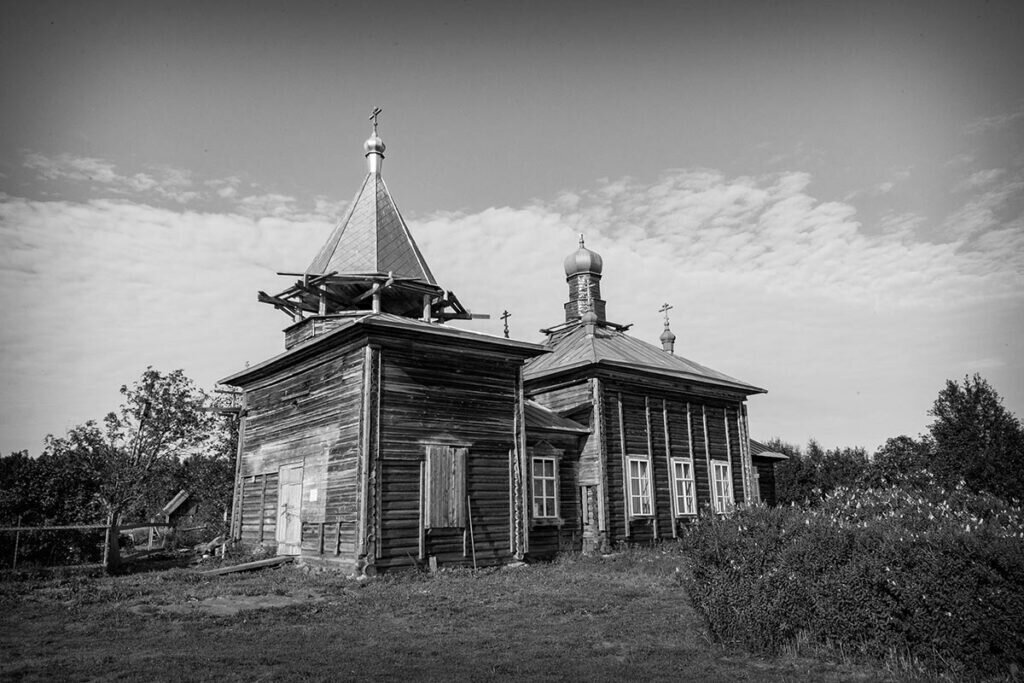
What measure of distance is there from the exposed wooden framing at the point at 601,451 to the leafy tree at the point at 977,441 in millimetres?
11949

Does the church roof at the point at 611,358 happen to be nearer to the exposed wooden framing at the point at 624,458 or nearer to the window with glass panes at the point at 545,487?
the exposed wooden framing at the point at 624,458

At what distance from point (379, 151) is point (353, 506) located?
483 inches

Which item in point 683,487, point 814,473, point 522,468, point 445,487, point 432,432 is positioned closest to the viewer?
point 445,487

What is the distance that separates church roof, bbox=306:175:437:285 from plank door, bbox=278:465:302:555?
18.7 ft

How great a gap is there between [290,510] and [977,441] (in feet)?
75.3

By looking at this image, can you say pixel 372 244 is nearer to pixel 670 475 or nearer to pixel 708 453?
pixel 670 475

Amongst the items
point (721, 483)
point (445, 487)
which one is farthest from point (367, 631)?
point (721, 483)


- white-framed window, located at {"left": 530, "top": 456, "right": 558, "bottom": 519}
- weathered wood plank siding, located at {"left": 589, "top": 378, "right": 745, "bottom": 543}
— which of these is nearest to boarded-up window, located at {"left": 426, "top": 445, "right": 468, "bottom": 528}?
white-framed window, located at {"left": 530, "top": 456, "right": 558, "bottom": 519}

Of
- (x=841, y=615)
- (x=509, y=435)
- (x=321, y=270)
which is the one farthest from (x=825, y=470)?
(x=841, y=615)

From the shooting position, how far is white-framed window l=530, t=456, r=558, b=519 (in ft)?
65.8

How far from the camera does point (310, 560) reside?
16.9 m

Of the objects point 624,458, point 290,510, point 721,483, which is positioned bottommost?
point 290,510

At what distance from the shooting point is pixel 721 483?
2661cm

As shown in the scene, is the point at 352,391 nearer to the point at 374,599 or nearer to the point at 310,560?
the point at 310,560
